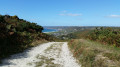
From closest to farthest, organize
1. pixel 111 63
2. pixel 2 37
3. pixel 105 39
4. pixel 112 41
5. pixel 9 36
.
Answer: pixel 111 63 → pixel 2 37 → pixel 9 36 → pixel 112 41 → pixel 105 39

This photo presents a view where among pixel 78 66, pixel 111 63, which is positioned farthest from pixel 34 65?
pixel 111 63

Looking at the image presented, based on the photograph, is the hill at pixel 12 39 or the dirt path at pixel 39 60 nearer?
the dirt path at pixel 39 60

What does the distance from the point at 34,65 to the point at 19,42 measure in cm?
751

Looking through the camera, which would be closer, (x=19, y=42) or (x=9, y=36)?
(x=9, y=36)

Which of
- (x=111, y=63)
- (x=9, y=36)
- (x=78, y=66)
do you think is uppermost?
(x=9, y=36)

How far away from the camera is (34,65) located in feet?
25.9

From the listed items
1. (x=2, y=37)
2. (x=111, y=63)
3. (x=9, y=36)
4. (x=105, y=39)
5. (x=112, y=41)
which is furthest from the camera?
(x=105, y=39)

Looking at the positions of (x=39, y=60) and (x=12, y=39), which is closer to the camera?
(x=39, y=60)

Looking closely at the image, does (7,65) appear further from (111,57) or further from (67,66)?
(111,57)

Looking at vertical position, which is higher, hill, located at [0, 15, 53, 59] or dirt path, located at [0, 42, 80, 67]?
hill, located at [0, 15, 53, 59]

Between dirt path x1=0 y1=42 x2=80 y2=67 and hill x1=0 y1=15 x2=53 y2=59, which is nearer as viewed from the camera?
dirt path x1=0 y1=42 x2=80 y2=67

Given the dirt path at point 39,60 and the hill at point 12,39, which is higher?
the hill at point 12,39

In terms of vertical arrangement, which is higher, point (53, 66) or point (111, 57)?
point (111, 57)

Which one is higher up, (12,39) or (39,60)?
(12,39)
